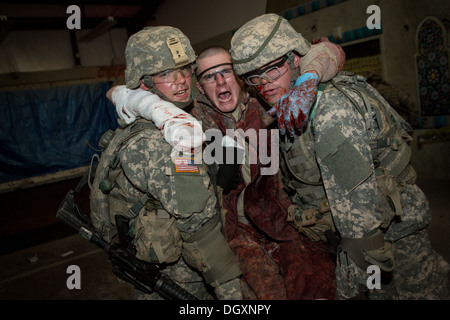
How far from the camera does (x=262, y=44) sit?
6.06ft

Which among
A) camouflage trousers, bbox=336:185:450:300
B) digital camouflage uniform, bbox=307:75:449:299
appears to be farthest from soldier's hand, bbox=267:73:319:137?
camouflage trousers, bbox=336:185:450:300

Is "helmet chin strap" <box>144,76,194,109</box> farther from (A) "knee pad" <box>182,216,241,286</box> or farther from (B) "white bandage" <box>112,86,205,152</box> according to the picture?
(A) "knee pad" <box>182,216,241,286</box>

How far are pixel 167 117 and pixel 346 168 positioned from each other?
3.22 ft

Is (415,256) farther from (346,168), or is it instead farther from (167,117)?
(167,117)

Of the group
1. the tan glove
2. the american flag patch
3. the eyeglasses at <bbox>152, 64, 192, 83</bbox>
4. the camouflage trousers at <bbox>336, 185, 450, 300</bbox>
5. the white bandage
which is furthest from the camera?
the eyeglasses at <bbox>152, 64, 192, 83</bbox>

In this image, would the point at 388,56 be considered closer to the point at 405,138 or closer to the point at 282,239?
the point at 405,138

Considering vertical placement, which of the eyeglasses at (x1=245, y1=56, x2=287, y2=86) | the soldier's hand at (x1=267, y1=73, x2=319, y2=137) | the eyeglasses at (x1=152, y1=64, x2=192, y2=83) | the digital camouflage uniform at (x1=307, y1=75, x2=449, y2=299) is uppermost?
the eyeglasses at (x1=152, y1=64, x2=192, y2=83)

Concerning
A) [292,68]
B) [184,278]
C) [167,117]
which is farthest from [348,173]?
[184,278]

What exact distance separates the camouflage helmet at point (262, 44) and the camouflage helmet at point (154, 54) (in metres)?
0.42

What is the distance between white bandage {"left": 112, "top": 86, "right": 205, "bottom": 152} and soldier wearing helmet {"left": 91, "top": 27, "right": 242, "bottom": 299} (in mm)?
38

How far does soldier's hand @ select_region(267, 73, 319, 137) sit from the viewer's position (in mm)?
1581

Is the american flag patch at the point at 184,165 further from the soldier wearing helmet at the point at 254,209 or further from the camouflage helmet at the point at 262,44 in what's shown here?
the camouflage helmet at the point at 262,44

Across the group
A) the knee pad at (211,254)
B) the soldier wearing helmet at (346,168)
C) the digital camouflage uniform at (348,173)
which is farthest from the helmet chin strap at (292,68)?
the knee pad at (211,254)

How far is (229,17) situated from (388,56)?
4.18 meters
